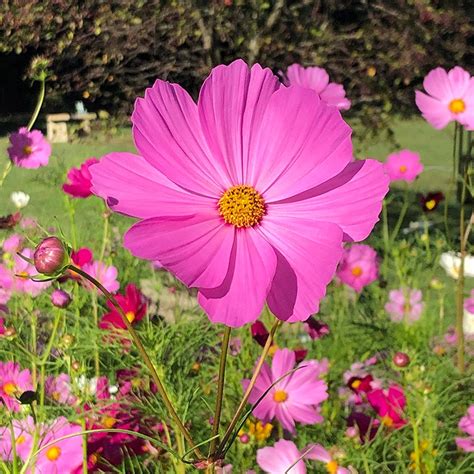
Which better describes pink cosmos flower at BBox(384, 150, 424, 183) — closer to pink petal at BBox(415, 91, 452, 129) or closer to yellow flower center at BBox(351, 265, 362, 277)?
yellow flower center at BBox(351, 265, 362, 277)

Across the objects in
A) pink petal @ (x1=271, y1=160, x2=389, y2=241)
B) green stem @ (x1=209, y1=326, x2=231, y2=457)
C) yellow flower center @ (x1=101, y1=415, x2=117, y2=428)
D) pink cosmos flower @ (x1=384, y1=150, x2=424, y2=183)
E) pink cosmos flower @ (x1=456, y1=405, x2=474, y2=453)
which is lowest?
green stem @ (x1=209, y1=326, x2=231, y2=457)

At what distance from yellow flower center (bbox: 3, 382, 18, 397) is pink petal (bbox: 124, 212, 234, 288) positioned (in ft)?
1.13

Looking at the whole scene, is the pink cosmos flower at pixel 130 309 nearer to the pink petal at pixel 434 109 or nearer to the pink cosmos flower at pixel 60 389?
the pink cosmos flower at pixel 60 389

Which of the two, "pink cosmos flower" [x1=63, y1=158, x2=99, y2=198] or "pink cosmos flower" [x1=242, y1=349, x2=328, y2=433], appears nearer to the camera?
"pink cosmos flower" [x1=242, y1=349, x2=328, y2=433]

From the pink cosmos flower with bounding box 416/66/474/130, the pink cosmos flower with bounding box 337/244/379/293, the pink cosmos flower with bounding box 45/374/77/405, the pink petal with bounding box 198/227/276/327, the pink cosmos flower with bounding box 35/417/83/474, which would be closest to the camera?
the pink petal with bounding box 198/227/276/327

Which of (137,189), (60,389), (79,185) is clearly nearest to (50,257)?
(137,189)

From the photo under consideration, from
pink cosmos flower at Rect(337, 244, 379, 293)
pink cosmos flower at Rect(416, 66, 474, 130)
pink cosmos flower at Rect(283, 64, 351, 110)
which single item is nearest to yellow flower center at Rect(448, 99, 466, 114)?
pink cosmos flower at Rect(416, 66, 474, 130)

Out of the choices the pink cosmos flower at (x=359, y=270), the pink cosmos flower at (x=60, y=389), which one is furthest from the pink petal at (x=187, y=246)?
the pink cosmos flower at (x=359, y=270)

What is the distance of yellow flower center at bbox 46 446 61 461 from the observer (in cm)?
58

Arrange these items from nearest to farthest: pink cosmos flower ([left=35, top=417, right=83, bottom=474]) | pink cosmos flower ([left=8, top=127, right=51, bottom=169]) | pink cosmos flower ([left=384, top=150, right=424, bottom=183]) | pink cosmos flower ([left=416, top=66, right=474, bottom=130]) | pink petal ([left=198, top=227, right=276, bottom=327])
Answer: pink petal ([left=198, top=227, right=276, bottom=327])
pink cosmos flower ([left=35, top=417, right=83, bottom=474])
pink cosmos flower ([left=8, top=127, right=51, bottom=169])
pink cosmos flower ([left=416, top=66, right=474, bottom=130])
pink cosmos flower ([left=384, top=150, right=424, bottom=183])

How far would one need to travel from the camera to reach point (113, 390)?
719 mm

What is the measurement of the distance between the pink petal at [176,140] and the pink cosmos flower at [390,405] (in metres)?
0.48

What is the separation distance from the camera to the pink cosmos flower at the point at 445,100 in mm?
913

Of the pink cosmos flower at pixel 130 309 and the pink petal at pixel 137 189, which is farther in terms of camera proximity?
the pink cosmos flower at pixel 130 309
